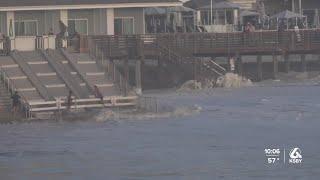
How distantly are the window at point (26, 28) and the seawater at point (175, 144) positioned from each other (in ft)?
42.7

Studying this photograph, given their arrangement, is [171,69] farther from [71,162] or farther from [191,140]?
[71,162]

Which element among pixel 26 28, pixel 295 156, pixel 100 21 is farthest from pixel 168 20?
pixel 295 156

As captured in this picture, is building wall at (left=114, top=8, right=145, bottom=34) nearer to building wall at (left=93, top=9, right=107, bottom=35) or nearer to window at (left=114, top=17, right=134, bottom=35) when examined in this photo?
window at (left=114, top=17, right=134, bottom=35)

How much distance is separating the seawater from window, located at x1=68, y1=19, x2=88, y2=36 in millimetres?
12491

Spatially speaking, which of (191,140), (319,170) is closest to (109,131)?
(191,140)

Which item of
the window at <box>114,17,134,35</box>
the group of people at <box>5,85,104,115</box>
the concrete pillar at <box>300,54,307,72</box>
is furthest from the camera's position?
the concrete pillar at <box>300,54,307,72</box>

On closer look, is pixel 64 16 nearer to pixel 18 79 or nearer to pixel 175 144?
pixel 18 79

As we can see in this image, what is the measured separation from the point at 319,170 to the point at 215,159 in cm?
353

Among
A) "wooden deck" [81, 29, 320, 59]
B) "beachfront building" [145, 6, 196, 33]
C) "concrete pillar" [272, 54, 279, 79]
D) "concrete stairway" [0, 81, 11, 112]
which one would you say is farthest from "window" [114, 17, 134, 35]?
"concrete stairway" [0, 81, 11, 112]

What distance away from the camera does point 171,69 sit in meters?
61.6

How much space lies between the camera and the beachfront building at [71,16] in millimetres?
58688

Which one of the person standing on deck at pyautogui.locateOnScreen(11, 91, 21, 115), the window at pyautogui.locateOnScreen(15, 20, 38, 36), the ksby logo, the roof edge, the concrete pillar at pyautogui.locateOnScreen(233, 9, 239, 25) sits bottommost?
the ksby logo

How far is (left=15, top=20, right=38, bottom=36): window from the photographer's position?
59.5 m

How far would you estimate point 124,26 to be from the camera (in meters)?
62.5
